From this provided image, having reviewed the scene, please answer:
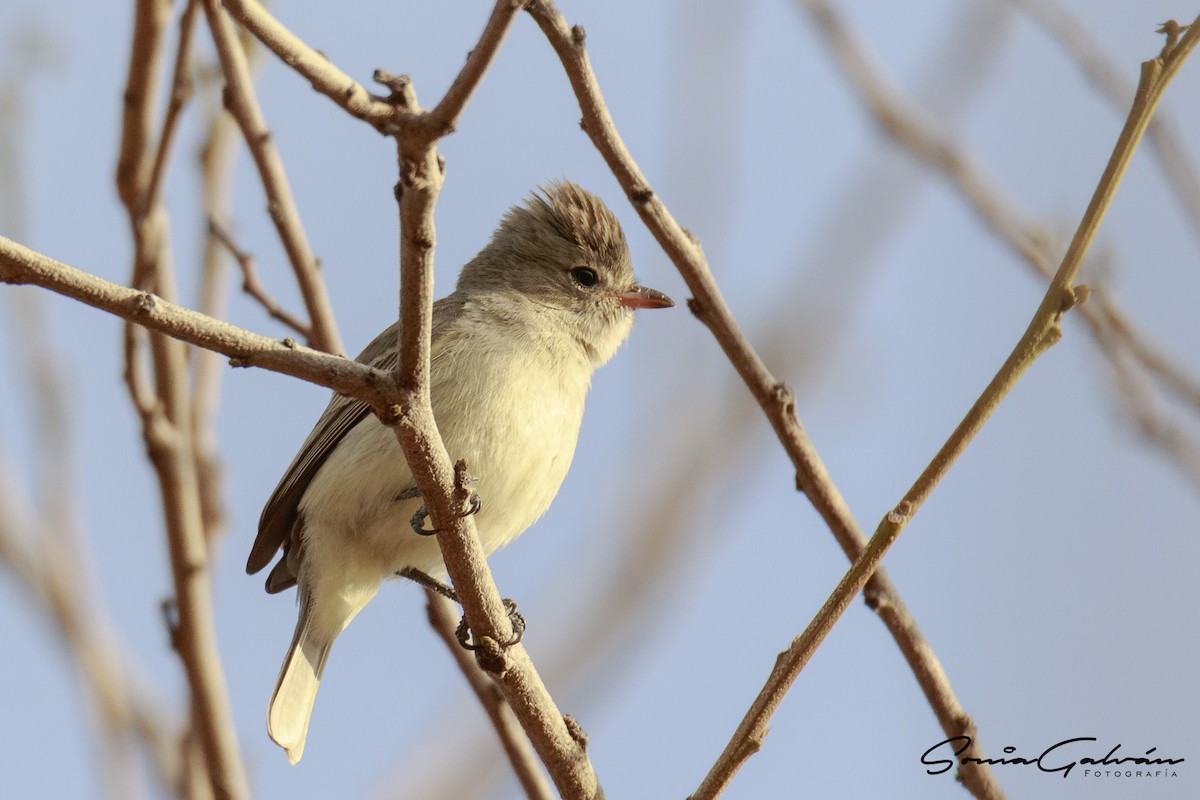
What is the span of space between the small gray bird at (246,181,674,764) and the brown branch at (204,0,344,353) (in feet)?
1.11

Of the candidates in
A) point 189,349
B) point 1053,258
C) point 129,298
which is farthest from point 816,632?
point 189,349

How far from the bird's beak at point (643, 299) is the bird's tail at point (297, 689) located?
76.5 inches

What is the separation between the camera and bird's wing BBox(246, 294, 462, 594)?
4535 millimetres

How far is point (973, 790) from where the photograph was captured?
10.8 ft

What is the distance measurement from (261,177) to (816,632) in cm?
254

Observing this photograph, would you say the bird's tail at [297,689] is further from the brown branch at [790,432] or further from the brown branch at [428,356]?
the brown branch at [790,432]

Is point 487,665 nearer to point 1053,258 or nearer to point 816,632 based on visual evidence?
point 816,632

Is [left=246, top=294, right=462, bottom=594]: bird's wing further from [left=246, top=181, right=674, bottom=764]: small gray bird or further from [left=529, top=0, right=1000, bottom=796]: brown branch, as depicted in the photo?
[left=529, top=0, right=1000, bottom=796]: brown branch

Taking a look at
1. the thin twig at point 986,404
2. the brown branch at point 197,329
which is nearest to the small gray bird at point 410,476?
the brown branch at point 197,329

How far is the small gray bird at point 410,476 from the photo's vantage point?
13.8 feet

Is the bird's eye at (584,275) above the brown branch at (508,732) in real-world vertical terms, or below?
above

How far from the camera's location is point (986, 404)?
233 cm

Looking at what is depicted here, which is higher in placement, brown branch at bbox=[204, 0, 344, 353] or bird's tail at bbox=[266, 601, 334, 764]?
brown branch at bbox=[204, 0, 344, 353]

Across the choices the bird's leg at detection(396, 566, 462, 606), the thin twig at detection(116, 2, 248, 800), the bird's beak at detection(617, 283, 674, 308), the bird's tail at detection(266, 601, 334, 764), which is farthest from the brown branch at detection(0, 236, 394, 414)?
the bird's beak at detection(617, 283, 674, 308)
